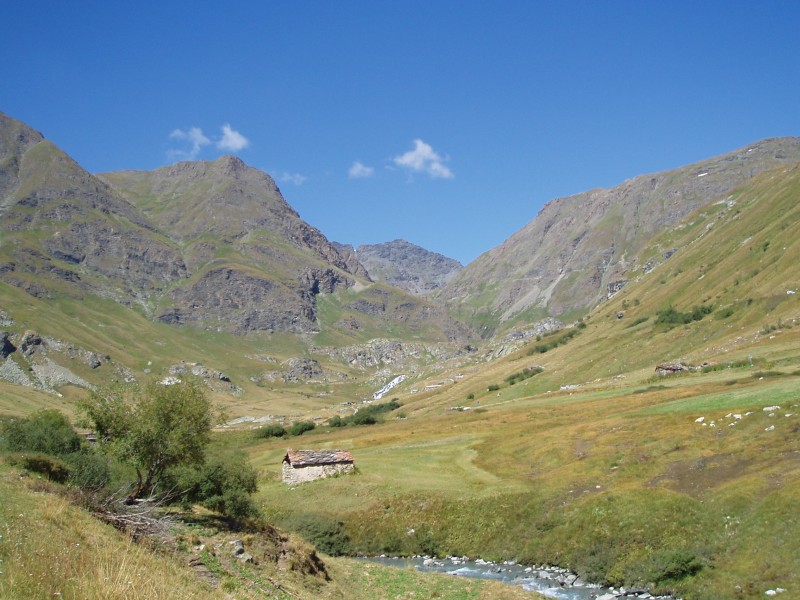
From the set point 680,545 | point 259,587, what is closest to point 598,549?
point 680,545

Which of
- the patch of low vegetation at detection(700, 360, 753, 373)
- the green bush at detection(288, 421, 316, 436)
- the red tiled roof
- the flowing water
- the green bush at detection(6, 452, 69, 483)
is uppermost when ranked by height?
the green bush at detection(6, 452, 69, 483)

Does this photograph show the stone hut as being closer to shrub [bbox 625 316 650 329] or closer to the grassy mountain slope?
the grassy mountain slope

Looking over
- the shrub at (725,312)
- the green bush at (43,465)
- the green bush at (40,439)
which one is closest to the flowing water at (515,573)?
the green bush at (43,465)

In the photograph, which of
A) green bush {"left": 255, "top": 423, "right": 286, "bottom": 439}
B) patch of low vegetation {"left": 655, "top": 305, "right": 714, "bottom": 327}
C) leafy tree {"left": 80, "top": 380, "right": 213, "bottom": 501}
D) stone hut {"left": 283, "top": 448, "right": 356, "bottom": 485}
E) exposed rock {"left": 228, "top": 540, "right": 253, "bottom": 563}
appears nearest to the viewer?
exposed rock {"left": 228, "top": 540, "right": 253, "bottom": 563}

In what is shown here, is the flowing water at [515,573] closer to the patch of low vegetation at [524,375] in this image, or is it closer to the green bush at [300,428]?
the green bush at [300,428]

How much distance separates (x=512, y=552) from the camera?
45219mm

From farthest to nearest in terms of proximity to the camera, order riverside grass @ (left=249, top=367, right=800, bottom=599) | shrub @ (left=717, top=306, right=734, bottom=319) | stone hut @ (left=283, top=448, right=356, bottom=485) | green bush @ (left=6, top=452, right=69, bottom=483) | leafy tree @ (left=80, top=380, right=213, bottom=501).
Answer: shrub @ (left=717, top=306, right=734, bottom=319), stone hut @ (left=283, top=448, right=356, bottom=485), leafy tree @ (left=80, top=380, right=213, bottom=501), riverside grass @ (left=249, top=367, right=800, bottom=599), green bush @ (left=6, top=452, right=69, bottom=483)

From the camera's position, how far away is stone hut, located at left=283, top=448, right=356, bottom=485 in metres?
69.9

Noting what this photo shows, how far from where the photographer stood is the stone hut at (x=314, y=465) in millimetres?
69875

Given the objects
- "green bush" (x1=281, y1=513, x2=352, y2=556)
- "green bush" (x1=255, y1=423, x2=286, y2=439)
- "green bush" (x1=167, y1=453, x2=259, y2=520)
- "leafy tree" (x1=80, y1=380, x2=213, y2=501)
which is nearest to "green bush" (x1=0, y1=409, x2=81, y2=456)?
"green bush" (x1=167, y1=453, x2=259, y2=520)

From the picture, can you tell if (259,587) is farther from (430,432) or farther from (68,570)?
(430,432)

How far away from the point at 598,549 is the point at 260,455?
7067cm

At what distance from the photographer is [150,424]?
118ft

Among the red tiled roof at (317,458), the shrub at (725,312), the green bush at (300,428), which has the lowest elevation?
the green bush at (300,428)
